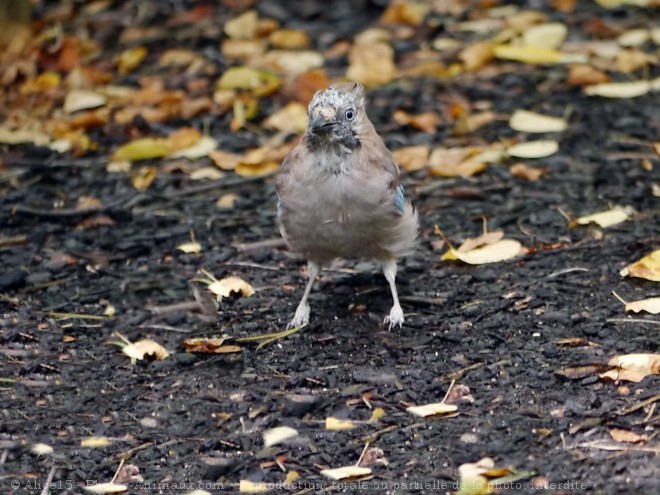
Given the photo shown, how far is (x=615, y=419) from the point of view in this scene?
4.27 metres

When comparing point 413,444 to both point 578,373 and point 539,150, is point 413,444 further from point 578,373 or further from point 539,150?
point 539,150

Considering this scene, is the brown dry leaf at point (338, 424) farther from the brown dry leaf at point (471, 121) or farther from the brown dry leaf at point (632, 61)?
the brown dry leaf at point (632, 61)

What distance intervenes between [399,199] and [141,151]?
2570mm

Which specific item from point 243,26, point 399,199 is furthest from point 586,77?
point 399,199

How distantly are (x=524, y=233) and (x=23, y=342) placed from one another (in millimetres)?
2687

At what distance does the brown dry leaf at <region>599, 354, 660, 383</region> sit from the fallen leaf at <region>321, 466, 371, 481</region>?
1056 millimetres

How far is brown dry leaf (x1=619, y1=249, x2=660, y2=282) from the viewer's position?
5367mm

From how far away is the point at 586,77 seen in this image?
26.1ft

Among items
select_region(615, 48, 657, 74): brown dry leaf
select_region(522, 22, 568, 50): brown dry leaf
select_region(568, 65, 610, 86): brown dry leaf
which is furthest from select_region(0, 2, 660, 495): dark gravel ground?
select_region(522, 22, 568, 50): brown dry leaf

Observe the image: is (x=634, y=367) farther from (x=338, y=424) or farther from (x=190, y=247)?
(x=190, y=247)

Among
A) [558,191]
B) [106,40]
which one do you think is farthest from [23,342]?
[106,40]

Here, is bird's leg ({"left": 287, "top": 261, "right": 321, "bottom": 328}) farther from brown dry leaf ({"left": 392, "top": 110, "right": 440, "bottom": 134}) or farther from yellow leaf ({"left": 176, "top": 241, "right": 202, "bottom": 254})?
brown dry leaf ({"left": 392, "top": 110, "right": 440, "bottom": 134})

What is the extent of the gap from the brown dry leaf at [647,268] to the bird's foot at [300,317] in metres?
1.55

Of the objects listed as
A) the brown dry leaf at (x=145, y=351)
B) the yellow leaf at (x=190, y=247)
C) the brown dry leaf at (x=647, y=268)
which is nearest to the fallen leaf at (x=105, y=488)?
the brown dry leaf at (x=145, y=351)
